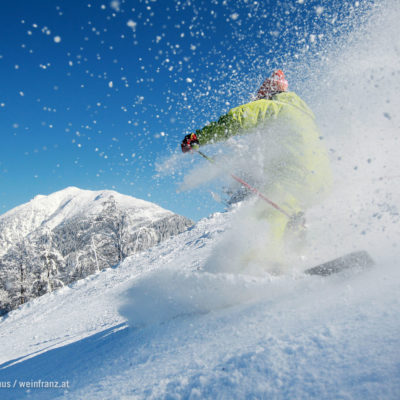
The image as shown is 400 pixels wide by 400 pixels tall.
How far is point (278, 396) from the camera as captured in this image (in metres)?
0.89

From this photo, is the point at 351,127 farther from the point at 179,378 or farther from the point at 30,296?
the point at 30,296

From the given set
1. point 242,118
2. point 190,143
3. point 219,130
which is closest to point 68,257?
point 190,143

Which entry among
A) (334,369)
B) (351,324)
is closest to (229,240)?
(351,324)

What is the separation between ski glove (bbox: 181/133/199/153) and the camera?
3.25 m

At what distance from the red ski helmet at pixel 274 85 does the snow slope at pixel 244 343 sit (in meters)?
2.11

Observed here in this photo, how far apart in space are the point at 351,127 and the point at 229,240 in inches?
73.0

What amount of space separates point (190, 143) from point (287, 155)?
111 centimetres

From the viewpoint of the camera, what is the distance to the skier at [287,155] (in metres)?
2.88

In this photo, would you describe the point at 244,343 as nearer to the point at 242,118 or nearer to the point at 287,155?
the point at 287,155

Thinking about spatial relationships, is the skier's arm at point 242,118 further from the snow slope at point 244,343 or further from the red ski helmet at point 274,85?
the snow slope at point 244,343

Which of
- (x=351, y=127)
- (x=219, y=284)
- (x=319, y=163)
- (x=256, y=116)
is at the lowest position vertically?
(x=219, y=284)

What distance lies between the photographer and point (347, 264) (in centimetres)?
201

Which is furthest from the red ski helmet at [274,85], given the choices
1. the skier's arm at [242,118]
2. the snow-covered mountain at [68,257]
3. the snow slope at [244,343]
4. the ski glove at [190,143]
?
the snow-covered mountain at [68,257]

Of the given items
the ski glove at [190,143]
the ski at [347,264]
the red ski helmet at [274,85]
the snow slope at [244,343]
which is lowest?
the snow slope at [244,343]
